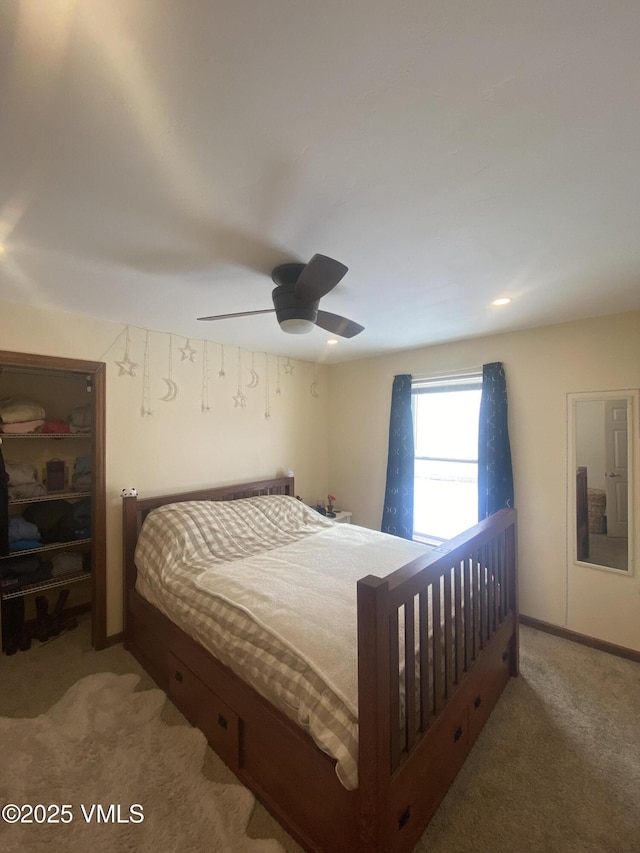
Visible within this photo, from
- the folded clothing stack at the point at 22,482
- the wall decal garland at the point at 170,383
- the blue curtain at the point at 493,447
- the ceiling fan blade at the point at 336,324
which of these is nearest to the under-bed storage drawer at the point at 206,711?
the folded clothing stack at the point at 22,482

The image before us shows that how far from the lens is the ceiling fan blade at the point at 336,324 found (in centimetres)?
196

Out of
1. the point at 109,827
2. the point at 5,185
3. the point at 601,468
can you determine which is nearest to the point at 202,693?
the point at 109,827

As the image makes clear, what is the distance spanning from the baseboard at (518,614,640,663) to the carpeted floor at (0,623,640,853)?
66 millimetres

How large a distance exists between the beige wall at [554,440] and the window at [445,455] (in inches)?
9.5

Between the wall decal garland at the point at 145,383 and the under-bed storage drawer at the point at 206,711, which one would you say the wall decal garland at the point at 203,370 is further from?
the under-bed storage drawer at the point at 206,711

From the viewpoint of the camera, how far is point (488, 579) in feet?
6.58

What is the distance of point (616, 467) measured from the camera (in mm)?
2586

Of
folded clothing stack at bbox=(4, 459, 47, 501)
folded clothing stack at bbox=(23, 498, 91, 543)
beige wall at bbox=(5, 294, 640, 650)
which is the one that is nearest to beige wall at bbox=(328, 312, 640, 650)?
beige wall at bbox=(5, 294, 640, 650)

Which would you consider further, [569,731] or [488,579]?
[488,579]

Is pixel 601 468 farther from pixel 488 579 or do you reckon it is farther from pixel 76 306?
pixel 76 306

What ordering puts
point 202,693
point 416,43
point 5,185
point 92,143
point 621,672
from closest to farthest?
point 416,43 < point 92,143 < point 5,185 < point 202,693 < point 621,672

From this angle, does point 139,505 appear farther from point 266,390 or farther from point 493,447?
point 493,447

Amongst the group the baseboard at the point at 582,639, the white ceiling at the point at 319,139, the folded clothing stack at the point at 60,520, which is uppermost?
the white ceiling at the point at 319,139

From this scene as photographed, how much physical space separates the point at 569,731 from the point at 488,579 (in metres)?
0.85
